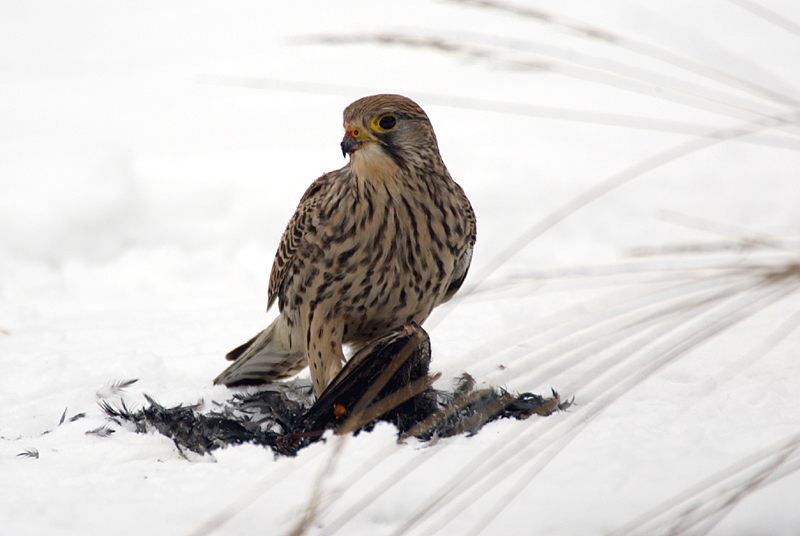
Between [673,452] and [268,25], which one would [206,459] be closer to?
[673,452]

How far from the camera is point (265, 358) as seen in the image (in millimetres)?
3893

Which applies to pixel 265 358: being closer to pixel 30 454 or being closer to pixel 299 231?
pixel 299 231

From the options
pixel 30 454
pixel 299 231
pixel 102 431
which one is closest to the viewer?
pixel 30 454

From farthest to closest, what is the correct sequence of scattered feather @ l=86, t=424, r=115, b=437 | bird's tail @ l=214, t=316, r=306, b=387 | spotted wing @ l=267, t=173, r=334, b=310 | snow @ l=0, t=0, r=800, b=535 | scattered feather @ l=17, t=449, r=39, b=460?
bird's tail @ l=214, t=316, r=306, b=387 < spotted wing @ l=267, t=173, r=334, b=310 < scattered feather @ l=86, t=424, r=115, b=437 < scattered feather @ l=17, t=449, r=39, b=460 < snow @ l=0, t=0, r=800, b=535

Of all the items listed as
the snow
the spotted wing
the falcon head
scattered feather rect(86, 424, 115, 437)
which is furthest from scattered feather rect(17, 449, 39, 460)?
the falcon head

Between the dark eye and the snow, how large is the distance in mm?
236

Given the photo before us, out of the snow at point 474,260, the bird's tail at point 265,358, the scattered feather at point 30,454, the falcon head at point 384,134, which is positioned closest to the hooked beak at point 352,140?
the falcon head at point 384,134

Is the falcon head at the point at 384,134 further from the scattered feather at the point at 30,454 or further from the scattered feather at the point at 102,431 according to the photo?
the scattered feather at the point at 30,454

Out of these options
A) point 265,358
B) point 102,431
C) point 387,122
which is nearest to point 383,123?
point 387,122

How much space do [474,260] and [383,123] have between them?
6.53ft

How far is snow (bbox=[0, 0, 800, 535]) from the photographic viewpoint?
7.54ft

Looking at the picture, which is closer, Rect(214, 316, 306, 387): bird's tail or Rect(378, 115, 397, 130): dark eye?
Rect(378, 115, 397, 130): dark eye

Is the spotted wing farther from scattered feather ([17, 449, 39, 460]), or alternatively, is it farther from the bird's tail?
scattered feather ([17, 449, 39, 460])

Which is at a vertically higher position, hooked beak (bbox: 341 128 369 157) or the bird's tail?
hooked beak (bbox: 341 128 369 157)
